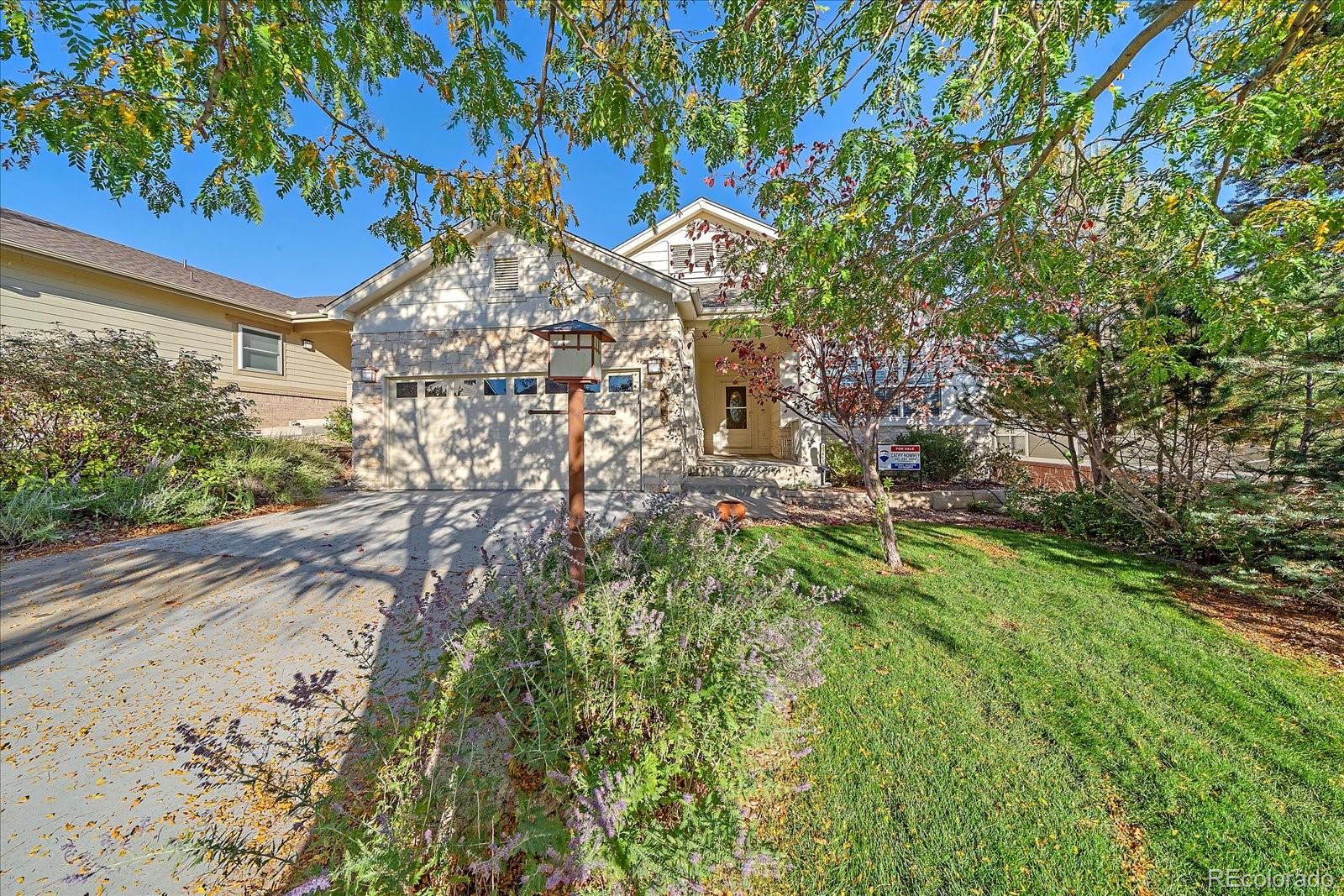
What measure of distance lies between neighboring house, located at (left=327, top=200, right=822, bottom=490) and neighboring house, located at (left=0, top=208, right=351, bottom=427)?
1.96m

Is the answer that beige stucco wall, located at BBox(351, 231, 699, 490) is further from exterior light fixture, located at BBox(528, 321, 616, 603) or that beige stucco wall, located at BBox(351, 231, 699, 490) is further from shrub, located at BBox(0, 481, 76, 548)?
exterior light fixture, located at BBox(528, 321, 616, 603)

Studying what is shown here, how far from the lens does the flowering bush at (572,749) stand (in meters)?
1.38

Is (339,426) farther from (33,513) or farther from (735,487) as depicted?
(735,487)

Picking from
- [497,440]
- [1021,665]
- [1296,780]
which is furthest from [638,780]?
[497,440]

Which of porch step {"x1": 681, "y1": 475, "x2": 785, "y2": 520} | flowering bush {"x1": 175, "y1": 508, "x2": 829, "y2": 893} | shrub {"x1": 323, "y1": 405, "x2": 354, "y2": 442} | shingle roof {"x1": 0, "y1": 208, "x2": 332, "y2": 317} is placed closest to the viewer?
flowering bush {"x1": 175, "y1": 508, "x2": 829, "y2": 893}

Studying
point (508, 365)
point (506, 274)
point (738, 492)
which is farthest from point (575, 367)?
point (506, 274)

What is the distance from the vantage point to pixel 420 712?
1.77 metres

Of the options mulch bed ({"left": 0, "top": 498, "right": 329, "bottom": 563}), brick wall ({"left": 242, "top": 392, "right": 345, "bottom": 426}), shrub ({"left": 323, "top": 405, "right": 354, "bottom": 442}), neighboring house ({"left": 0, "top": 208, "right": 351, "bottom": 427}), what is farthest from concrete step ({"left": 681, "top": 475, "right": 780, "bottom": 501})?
brick wall ({"left": 242, "top": 392, "right": 345, "bottom": 426})

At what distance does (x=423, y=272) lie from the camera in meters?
8.41

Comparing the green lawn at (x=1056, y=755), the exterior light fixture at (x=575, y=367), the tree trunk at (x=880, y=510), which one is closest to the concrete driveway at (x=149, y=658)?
the exterior light fixture at (x=575, y=367)

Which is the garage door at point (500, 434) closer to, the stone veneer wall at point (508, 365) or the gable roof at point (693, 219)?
the stone veneer wall at point (508, 365)

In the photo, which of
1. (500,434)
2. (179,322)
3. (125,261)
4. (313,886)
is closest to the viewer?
(313,886)

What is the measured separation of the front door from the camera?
12.9m

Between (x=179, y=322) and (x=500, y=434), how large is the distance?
9165mm
